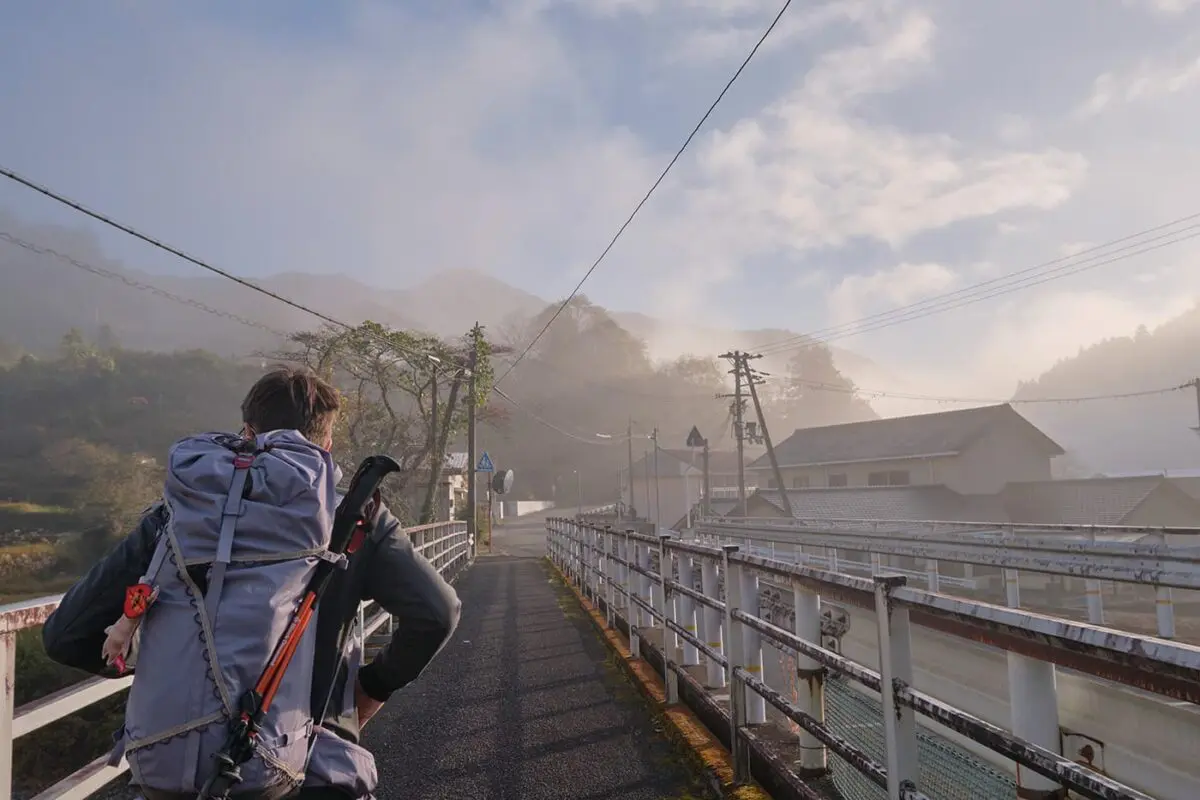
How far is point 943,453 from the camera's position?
31953 mm

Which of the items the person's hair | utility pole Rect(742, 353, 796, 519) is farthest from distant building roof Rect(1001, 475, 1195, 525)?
the person's hair

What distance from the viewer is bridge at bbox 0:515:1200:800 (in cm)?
191

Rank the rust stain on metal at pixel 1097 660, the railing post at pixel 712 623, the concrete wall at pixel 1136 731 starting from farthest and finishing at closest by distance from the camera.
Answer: the concrete wall at pixel 1136 731
the railing post at pixel 712 623
the rust stain on metal at pixel 1097 660

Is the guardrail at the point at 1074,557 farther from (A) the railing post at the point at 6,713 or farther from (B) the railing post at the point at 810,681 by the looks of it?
(A) the railing post at the point at 6,713

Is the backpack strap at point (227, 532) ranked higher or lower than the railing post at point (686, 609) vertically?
higher

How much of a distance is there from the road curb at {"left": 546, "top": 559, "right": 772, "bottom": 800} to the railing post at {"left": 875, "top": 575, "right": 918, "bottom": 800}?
4.37ft

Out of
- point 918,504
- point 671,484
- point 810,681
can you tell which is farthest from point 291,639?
point 671,484

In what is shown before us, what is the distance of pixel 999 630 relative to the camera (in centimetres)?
189

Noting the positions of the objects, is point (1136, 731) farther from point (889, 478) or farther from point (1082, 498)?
point (889, 478)

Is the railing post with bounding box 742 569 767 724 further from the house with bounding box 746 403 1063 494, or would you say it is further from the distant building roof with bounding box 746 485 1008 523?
the house with bounding box 746 403 1063 494

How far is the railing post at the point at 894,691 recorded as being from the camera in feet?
7.33

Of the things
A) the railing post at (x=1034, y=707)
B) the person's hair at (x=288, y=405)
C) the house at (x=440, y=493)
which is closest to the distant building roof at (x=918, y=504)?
the house at (x=440, y=493)

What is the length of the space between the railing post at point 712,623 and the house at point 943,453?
29945 millimetres

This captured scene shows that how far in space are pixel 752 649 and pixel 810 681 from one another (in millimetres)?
781
